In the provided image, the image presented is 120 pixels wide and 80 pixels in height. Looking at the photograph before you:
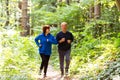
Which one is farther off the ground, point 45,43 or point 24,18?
point 45,43

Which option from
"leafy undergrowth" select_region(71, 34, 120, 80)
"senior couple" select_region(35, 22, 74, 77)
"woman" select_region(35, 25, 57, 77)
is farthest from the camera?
"woman" select_region(35, 25, 57, 77)

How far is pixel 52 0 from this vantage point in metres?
26.0

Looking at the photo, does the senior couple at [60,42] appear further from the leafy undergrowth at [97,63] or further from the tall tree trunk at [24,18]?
the tall tree trunk at [24,18]

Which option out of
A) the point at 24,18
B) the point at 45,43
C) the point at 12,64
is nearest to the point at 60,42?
the point at 45,43

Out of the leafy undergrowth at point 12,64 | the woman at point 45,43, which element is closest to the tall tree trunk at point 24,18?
the leafy undergrowth at point 12,64

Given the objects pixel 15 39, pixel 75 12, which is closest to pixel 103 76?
pixel 15 39

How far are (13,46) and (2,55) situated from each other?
2222mm

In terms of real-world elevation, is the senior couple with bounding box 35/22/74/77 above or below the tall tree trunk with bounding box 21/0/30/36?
above

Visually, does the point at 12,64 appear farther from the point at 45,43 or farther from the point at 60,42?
the point at 60,42

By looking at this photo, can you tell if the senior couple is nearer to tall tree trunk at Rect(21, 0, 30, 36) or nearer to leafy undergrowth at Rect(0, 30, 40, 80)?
leafy undergrowth at Rect(0, 30, 40, 80)

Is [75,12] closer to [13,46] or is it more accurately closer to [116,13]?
[116,13]

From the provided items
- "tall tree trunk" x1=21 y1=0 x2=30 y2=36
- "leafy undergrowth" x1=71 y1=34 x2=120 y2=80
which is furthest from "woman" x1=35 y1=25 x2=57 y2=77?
"tall tree trunk" x1=21 y1=0 x2=30 y2=36

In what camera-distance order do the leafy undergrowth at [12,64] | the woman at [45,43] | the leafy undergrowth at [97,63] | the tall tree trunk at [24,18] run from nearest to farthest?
1. the leafy undergrowth at [97,63]
2. the leafy undergrowth at [12,64]
3. the woman at [45,43]
4. the tall tree trunk at [24,18]

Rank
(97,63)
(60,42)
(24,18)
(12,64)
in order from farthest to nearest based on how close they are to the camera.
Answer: (24,18) < (12,64) < (60,42) < (97,63)
